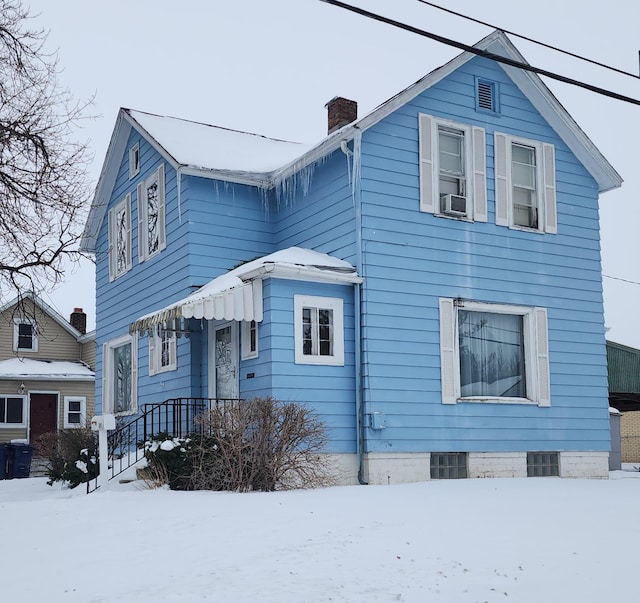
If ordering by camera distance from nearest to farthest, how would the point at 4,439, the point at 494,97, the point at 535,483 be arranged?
the point at 535,483 → the point at 494,97 → the point at 4,439

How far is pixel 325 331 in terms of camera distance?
48.0 feet

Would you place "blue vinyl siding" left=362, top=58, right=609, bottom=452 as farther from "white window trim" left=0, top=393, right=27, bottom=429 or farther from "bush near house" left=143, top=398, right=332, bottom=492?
"white window trim" left=0, top=393, right=27, bottom=429

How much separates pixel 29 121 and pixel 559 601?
12.0 m

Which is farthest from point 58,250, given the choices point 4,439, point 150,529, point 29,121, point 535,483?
point 4,439

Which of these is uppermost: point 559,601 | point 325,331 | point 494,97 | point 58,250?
point 494,97

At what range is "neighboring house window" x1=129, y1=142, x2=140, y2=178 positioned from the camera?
2009 cm

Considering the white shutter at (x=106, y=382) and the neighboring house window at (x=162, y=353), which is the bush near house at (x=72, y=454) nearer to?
the neighboring house window at (x=162, y=353)

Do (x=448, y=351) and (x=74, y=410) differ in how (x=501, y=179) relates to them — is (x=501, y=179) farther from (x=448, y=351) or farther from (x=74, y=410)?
(x=74, y=410)

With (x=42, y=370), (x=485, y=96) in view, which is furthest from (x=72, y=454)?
(x=42, y=370)

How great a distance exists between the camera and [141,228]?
64.3ft

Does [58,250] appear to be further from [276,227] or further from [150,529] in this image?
[150,529]

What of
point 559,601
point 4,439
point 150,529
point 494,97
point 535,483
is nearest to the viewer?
point 559,601

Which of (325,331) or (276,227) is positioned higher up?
(276,227)

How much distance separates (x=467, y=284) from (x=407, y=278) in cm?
137
